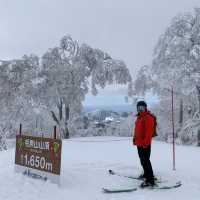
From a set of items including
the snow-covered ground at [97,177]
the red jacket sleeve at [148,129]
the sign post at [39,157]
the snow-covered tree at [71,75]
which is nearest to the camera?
the snow-covered ground at [97,177]

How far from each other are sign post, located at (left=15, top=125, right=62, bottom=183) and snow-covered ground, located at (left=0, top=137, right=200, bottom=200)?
0.74 ft

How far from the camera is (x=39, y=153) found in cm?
948

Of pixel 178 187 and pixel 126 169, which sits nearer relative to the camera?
pixel 178 187

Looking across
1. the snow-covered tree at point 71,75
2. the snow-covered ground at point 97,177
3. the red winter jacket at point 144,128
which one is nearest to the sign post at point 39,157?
the snow-covered ground at point 97,177

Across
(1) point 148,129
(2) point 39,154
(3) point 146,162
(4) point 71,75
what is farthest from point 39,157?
(4) point 71,75

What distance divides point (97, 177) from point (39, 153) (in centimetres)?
159

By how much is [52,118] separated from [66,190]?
19.3 metres

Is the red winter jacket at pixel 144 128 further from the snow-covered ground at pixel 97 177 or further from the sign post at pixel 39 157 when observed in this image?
the sign post at pixel 39 157

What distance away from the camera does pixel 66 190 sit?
8.73m

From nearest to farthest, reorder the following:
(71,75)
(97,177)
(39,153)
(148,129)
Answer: (148,129)
(39,153)
(97,177)
(71,75)

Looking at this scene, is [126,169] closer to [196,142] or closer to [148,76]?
[196,142]

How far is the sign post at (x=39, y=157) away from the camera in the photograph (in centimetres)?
899

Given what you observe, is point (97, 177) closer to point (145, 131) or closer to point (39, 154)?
point (39, 154)

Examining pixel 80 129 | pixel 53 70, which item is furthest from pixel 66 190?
pixel 80 129
